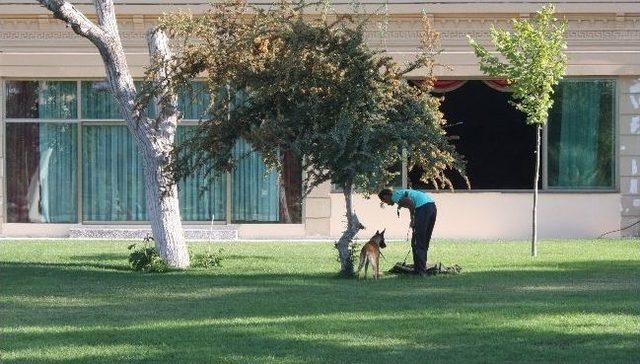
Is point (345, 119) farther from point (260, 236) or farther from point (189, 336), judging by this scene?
point (260, 236)

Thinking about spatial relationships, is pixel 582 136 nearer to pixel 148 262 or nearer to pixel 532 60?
pixel 532 60

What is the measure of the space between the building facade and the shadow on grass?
845 centimetres

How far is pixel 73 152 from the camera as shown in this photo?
3016cm

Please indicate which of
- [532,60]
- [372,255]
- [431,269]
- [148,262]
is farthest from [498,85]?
[372,255]

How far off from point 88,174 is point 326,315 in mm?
16555

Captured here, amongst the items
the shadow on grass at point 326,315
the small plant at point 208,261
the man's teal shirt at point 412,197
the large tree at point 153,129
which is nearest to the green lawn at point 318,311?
the shadow on grass at point 326,315

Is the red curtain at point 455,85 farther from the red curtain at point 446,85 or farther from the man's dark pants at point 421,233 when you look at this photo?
the man's dark pants at point 421,233

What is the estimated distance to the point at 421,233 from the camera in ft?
64.2

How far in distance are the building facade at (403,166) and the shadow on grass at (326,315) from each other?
845 cm

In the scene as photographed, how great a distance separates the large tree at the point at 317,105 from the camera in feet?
62.0

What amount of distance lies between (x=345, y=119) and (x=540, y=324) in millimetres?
5792

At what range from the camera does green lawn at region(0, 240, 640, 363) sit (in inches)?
473

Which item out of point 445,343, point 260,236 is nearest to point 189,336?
point 445,343

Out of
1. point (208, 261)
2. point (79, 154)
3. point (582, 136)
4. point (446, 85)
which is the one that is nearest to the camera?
point (208, 261)
